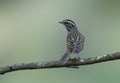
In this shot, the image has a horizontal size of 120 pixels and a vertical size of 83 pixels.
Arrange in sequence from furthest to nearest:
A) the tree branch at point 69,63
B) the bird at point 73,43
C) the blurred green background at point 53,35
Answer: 1. the blurred green background at point 53,35
2. the bird at point 73,43
3. the tree branch at point 69,63

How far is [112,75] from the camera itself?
407cm

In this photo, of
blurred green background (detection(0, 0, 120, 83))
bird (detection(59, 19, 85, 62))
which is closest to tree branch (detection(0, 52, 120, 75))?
bird (detection(59, 19, 85, 62))

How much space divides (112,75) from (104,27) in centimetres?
126

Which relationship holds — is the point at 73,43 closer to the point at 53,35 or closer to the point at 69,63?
the point at 69,63

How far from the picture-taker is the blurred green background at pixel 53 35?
436 cm

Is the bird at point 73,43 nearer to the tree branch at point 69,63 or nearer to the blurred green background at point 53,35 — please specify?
the tree branch at point 69,63

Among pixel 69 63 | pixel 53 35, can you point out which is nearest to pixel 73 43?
pixel 69 63

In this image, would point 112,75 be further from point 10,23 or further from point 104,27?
point 10,23

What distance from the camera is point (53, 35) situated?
17.1ft

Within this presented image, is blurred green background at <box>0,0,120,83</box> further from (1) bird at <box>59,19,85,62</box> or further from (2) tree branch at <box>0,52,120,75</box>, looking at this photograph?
(2) tree branch at <box>0,52,120,75</box>

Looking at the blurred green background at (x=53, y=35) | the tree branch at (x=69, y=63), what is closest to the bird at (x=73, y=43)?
the tree branch at (x=69, y=63)

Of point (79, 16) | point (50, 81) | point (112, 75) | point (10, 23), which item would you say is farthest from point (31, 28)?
point (112, 75)

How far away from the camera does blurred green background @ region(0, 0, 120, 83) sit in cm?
436

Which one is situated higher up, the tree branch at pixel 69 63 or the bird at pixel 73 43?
the bird at pixel 73 43
